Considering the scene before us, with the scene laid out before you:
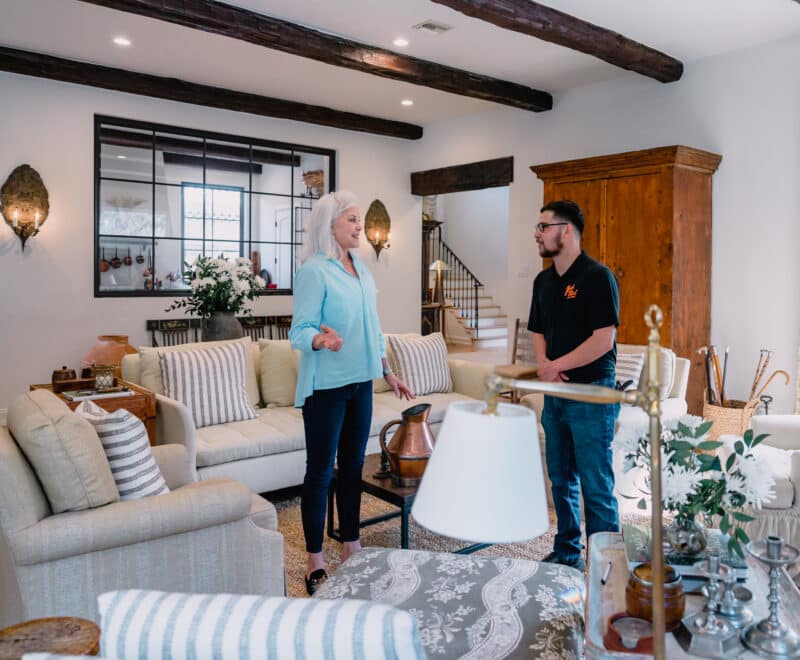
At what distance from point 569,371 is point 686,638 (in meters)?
1.27

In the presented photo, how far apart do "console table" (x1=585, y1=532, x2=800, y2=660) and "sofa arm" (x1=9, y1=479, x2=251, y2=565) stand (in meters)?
1.09

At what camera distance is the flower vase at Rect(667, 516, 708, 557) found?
1.78 meters

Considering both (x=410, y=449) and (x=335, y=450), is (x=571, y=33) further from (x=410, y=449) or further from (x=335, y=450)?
(x=335, y=450)

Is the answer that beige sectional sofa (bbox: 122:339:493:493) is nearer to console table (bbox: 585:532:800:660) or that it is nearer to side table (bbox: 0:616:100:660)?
side table (bbox: 0:616:100:660)

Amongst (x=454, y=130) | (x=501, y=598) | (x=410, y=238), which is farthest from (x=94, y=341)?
(x=501, y=598)

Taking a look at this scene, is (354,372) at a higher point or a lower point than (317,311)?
lower

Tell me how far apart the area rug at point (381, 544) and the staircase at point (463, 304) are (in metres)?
6.92

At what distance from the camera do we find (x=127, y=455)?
2.29 meters

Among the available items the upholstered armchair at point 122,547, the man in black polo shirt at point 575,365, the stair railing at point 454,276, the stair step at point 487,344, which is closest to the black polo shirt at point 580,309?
the man in black polo shirt at point 575,365

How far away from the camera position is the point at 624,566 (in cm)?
191

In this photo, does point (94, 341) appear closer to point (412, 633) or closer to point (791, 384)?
point (791, 384)

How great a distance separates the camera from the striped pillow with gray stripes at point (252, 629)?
93 centimetres

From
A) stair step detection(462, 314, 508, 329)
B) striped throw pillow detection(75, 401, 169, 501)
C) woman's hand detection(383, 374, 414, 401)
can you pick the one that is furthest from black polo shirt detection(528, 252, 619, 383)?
stair step detection(462, 314, 508, 329)

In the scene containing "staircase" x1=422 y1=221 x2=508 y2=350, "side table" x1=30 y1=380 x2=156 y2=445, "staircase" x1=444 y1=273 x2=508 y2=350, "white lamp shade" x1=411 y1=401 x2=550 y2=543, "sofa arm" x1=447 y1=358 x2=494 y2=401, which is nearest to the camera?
"white lamp shade" x1=411 y1=401 x2=550 y2=543
